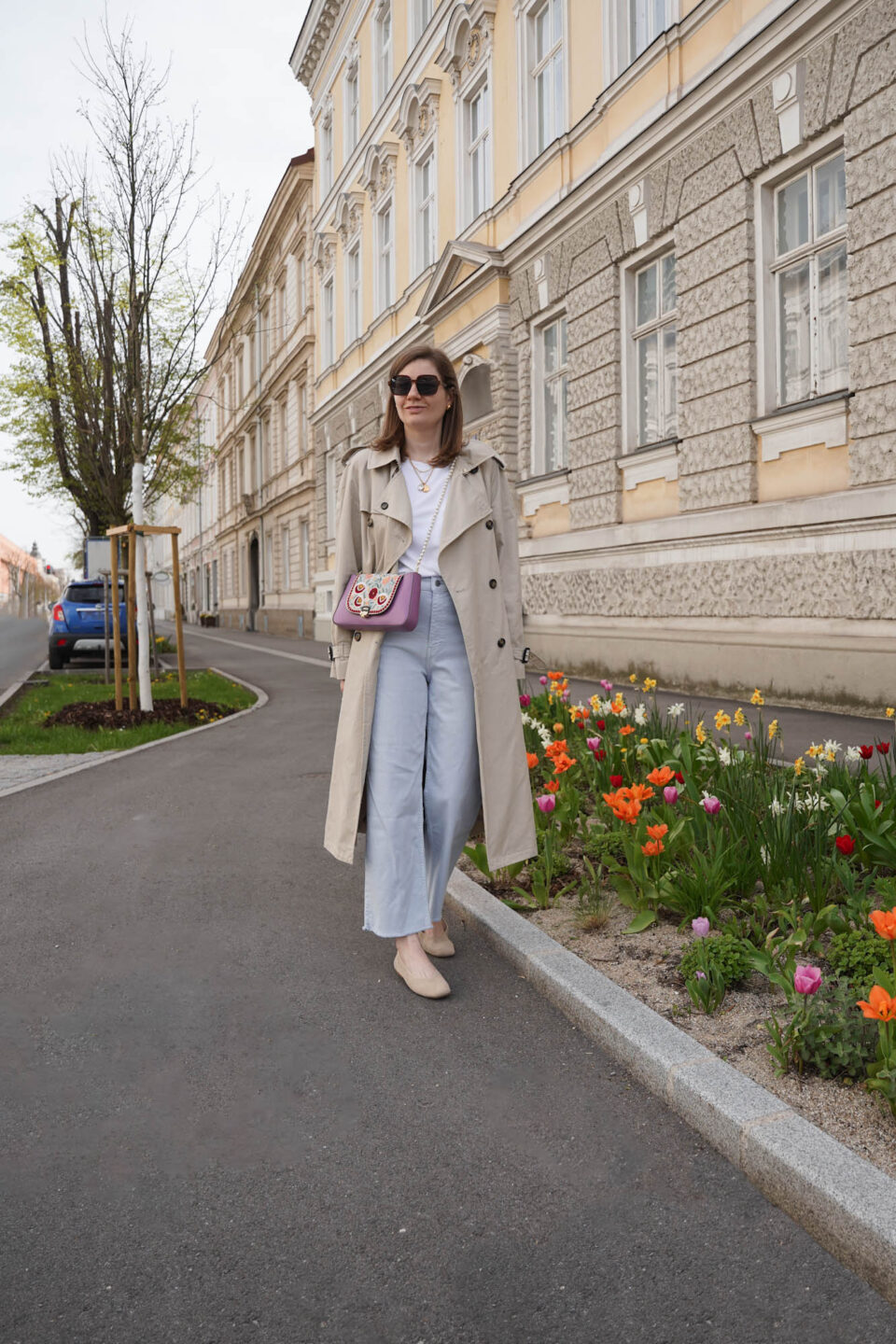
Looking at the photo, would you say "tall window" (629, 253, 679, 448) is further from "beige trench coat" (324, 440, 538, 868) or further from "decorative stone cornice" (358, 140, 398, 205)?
"decorative stone cornice" (358, 140, 398, 205)

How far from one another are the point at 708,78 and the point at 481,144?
25.4 feet

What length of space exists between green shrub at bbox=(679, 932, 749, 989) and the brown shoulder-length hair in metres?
1.76

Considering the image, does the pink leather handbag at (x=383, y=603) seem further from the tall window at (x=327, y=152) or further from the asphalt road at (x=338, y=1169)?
the tall window at (x=327, y=152)

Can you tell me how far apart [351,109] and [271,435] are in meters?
13.5

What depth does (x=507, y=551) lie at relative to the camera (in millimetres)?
3709

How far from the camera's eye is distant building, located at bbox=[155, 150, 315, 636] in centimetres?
3206

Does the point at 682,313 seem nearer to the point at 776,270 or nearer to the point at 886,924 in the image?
the point at 776,270

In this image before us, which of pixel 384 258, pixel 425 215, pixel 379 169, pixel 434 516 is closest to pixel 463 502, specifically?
pixel 434 516

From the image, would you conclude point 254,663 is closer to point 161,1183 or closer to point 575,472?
point 575,472

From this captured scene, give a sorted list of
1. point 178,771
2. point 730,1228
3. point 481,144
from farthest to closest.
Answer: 1. point 481,144
2. point 178,771
3. point 730,1228

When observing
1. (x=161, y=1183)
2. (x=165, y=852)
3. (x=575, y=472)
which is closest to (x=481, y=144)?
(x=575, y=472)

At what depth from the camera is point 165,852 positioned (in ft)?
18.1

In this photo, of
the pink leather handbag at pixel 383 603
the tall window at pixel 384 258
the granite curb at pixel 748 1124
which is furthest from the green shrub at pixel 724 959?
the tall window at pixel 384 258

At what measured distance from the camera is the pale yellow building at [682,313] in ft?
29.8
